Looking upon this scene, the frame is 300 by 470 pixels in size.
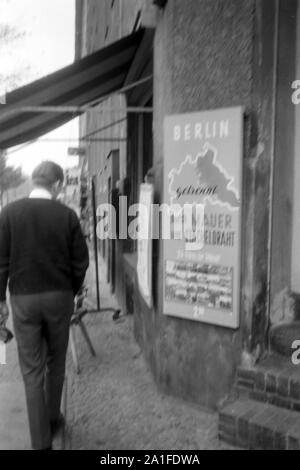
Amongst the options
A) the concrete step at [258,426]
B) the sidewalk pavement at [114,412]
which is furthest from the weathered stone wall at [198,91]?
the concrete step at [258,426]

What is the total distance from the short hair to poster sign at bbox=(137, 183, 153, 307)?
1147mm

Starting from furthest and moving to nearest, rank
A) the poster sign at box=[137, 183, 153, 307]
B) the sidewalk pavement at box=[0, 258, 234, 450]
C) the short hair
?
the poster sign at box=[137, 183, 153, 307], the sidewalk pavement at box=[0, 258, 234, 450], the short hair

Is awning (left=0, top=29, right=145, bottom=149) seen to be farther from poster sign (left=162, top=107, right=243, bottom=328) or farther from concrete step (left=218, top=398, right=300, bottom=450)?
concrete step (left=218, top=398, right=300, bottom=450)

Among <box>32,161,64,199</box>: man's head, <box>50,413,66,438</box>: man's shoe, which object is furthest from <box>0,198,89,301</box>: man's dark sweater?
<box>50,413,66,438</box>: man's shoe

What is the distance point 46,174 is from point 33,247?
0.53 m

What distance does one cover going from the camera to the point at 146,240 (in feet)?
16.5

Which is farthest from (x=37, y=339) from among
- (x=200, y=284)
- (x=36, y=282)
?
(x=200, y=284)

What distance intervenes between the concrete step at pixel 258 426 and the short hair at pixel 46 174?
1.97m

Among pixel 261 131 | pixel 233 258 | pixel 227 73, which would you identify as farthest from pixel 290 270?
pixel 227 73

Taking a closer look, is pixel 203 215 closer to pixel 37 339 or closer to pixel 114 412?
pixel 37 339

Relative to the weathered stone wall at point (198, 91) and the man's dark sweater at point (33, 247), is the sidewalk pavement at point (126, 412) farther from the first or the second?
the man's dark sweater at point (33, 247)

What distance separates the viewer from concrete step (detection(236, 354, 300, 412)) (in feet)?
12.7

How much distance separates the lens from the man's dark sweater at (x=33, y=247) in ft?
12.0

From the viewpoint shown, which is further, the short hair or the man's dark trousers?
the short hair
